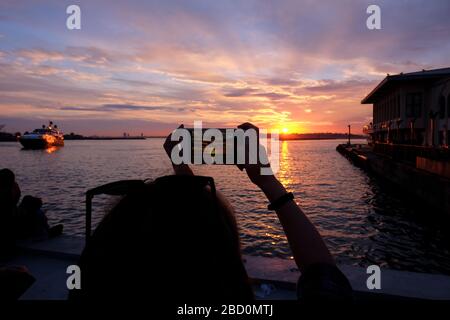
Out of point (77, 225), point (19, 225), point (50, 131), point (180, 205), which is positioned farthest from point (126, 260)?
point (50, 131)

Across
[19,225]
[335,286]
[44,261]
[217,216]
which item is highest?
[217,216]

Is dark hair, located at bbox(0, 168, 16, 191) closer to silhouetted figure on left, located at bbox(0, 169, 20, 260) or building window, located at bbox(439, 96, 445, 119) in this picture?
silhouetted figure on left, located at bbox(0, 169, 20, 260)

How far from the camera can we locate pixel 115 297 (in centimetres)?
91

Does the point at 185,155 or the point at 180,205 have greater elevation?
the point at 185,155

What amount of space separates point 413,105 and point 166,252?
43147 millimetres

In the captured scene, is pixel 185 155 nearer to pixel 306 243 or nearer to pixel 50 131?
pixel 306 243

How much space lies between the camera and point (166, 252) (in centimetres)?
93

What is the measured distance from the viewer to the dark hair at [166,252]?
2.98 feet

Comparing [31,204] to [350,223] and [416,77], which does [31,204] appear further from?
[416,77]

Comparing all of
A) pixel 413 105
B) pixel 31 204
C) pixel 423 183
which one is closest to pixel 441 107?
pixel 413 105

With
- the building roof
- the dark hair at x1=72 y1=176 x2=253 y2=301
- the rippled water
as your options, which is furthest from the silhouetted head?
the building roof

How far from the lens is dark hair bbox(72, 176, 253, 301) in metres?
0.91

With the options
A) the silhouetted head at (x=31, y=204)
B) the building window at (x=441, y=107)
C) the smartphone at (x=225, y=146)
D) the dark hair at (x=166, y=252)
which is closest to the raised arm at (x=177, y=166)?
the smartphone at (x=225, y=146)
